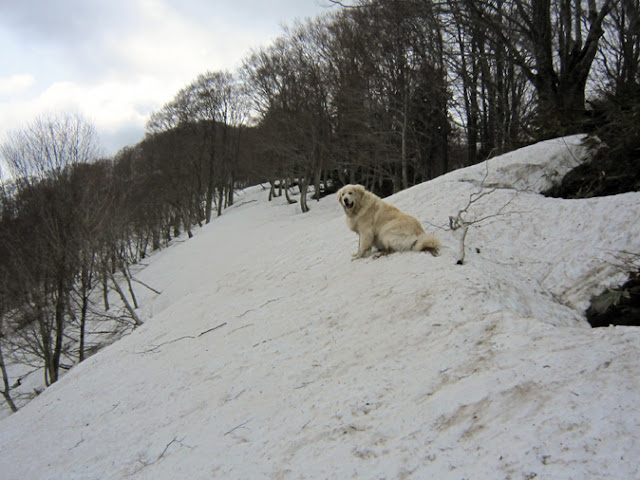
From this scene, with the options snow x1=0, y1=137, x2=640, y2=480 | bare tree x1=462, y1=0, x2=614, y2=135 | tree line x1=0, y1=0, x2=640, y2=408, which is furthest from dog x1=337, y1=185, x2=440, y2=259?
bare tree x1=462, y1=0, x2=614, y2=135

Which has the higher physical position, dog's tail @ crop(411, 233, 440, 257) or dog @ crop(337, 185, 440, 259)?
dog @ crop(337, 185, 440, 259)

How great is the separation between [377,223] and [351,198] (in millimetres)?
732

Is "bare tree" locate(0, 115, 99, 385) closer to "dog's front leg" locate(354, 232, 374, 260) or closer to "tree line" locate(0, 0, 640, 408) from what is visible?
"tree line" locate(0, 0, 640, 408)

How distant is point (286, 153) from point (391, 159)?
11086mm

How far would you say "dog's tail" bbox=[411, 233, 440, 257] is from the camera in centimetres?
633

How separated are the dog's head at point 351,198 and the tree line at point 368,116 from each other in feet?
22.3

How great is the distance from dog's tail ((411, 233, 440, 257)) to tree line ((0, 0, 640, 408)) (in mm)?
6207

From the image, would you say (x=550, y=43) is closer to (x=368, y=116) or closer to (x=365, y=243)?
(x=368, y=116)

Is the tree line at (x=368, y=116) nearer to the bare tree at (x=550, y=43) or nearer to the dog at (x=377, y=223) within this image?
the bare tree at (x=550, y=43)

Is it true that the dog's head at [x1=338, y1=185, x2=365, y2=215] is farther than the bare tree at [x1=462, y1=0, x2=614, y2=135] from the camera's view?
No

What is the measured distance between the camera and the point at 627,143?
8.58 metres

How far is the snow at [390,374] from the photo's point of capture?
2750mm

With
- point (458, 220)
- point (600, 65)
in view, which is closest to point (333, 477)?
point (458, 220)

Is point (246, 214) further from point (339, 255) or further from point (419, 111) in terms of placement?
point (339, 255)
